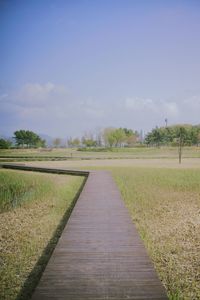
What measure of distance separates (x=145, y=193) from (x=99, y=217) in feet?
16.6

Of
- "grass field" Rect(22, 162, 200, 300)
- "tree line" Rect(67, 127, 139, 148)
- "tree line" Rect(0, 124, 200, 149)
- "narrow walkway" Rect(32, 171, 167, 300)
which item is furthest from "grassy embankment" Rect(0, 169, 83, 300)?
"tree line" Rect(67, 127, 139, 148)

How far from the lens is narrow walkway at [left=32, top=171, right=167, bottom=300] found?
137 inches

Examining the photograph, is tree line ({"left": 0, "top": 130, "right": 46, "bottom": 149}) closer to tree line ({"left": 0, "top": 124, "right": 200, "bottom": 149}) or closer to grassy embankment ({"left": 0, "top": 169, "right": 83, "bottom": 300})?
tree line ({"left": 0, "top": 124, "right": 200, "bottom": 149})

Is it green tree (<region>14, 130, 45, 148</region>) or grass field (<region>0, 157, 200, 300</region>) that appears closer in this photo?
grass field (<region>0, 157, 200, 300</region>)

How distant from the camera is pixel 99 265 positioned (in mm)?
4266

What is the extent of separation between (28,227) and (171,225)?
14.3 ft

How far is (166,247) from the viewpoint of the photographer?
5.96 meters

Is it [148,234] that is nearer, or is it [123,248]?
[123,248]

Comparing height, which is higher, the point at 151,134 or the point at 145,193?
the point at 151,134

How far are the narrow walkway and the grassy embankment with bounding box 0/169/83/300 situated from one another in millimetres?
654

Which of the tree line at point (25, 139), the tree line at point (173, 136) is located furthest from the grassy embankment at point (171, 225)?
the tree line at point (25, 139)

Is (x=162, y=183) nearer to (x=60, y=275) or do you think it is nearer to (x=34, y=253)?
(x=34, y=253)

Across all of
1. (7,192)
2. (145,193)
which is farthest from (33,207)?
(145,193)

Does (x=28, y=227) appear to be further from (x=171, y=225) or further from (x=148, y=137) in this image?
(x=148, y=137)
